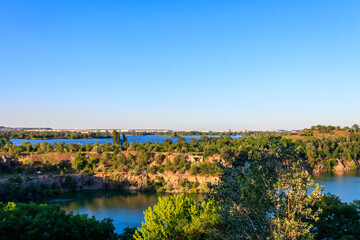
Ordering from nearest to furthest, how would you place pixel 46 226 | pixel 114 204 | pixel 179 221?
pixel 179 221, pixel 46 226, pixel 114 204

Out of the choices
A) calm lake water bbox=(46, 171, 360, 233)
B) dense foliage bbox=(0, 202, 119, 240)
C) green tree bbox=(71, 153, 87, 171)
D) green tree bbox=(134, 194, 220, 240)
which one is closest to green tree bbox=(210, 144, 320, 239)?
green tree bbox=(134, 194, 220, 240)

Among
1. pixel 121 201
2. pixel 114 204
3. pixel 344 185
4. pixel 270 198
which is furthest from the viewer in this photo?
pixel 344 185

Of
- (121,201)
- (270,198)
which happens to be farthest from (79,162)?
(270,198)

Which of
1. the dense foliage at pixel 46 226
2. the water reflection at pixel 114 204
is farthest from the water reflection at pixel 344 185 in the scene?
the dense foliage at pixel 46 226

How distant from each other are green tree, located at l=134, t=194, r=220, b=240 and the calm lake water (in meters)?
13.4

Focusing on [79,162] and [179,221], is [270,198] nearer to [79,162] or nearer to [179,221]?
[179,221]

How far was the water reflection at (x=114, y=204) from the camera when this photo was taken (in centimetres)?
3562

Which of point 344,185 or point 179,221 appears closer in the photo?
point 179,221

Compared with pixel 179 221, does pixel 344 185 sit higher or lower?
lower

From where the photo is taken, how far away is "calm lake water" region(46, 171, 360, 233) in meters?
36.4

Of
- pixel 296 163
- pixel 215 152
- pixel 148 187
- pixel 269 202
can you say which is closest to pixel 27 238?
pixel 269 202

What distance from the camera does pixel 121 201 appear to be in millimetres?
45156

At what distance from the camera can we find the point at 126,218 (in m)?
35.6

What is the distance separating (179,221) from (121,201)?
2923 centimetres
